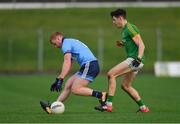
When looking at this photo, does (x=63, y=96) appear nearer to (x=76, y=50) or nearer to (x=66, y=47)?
(x=76, y=50)

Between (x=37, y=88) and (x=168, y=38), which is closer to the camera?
(x=37, y=88)

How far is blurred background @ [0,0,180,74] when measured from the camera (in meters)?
51.1

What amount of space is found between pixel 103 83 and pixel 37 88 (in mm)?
3996

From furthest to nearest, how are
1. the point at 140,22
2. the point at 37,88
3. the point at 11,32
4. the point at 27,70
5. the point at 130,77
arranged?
the point at 140,22, the point at 11,32, the point at 27,70, the point at 37,88, the point at 130,77

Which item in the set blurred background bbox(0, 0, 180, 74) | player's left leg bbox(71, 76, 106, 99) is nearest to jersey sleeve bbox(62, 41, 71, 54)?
player's left leg bbox(71, 76, 106, 99)

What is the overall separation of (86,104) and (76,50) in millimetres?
4907

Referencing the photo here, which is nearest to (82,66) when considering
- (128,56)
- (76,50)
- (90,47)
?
(76,50)

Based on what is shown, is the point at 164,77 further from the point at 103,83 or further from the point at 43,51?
the point at 43,51

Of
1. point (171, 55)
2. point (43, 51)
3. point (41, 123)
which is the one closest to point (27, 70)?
point (43, 51)

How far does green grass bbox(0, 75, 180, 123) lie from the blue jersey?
118cm

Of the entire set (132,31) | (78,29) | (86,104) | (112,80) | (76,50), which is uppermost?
(132,31)

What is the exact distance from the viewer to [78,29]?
58.1m

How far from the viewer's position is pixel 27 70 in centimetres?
5097

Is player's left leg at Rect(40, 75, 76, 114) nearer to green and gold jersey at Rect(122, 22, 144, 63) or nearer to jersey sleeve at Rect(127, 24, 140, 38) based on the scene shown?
green and gold jersey at Rect(122, 22, 144, 63)
